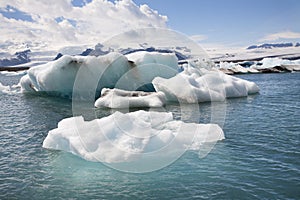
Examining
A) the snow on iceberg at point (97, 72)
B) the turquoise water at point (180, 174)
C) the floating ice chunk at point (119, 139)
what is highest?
the snow on iceberg at point (97, 72)

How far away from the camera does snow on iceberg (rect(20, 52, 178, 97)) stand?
18.3 metres

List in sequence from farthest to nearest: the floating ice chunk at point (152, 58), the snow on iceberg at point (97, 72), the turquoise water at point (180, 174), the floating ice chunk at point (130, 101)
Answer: the floating ice chunk at point (152, 58), the snow on iceberg at point (97, 72), the floating ice chunk at point (130, 101), the turquoise water at point (180, 174)

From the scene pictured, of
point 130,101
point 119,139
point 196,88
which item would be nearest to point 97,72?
point 130,101

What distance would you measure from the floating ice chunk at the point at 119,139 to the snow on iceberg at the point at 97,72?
35.9 feet

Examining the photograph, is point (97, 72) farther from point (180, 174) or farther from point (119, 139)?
point (180, 174)

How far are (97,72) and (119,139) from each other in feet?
41.3

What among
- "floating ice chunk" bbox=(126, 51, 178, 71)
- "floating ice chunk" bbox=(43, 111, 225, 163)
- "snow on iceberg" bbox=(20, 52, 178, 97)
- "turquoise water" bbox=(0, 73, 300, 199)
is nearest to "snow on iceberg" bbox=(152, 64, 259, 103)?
"snow on iceberg" bbox=(20, 52, 178, 97)

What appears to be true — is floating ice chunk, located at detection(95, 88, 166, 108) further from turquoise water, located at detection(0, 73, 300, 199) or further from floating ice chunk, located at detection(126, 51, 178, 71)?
turquoise water, located at detection(0, 73, 300, 199)

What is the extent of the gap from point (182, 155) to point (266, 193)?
2.24m

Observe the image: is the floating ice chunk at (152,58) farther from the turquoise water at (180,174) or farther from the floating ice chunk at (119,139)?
the floating ice chunk at (119,139)

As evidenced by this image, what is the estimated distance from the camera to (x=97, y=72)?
18656 mm

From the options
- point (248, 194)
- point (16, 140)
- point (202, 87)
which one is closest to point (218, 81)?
point (202, 87)

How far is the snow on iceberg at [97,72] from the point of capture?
60.2 feet

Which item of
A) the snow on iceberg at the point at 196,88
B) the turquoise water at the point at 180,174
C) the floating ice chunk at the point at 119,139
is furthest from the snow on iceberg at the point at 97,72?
the floating ice chunk at the point at 119,139
